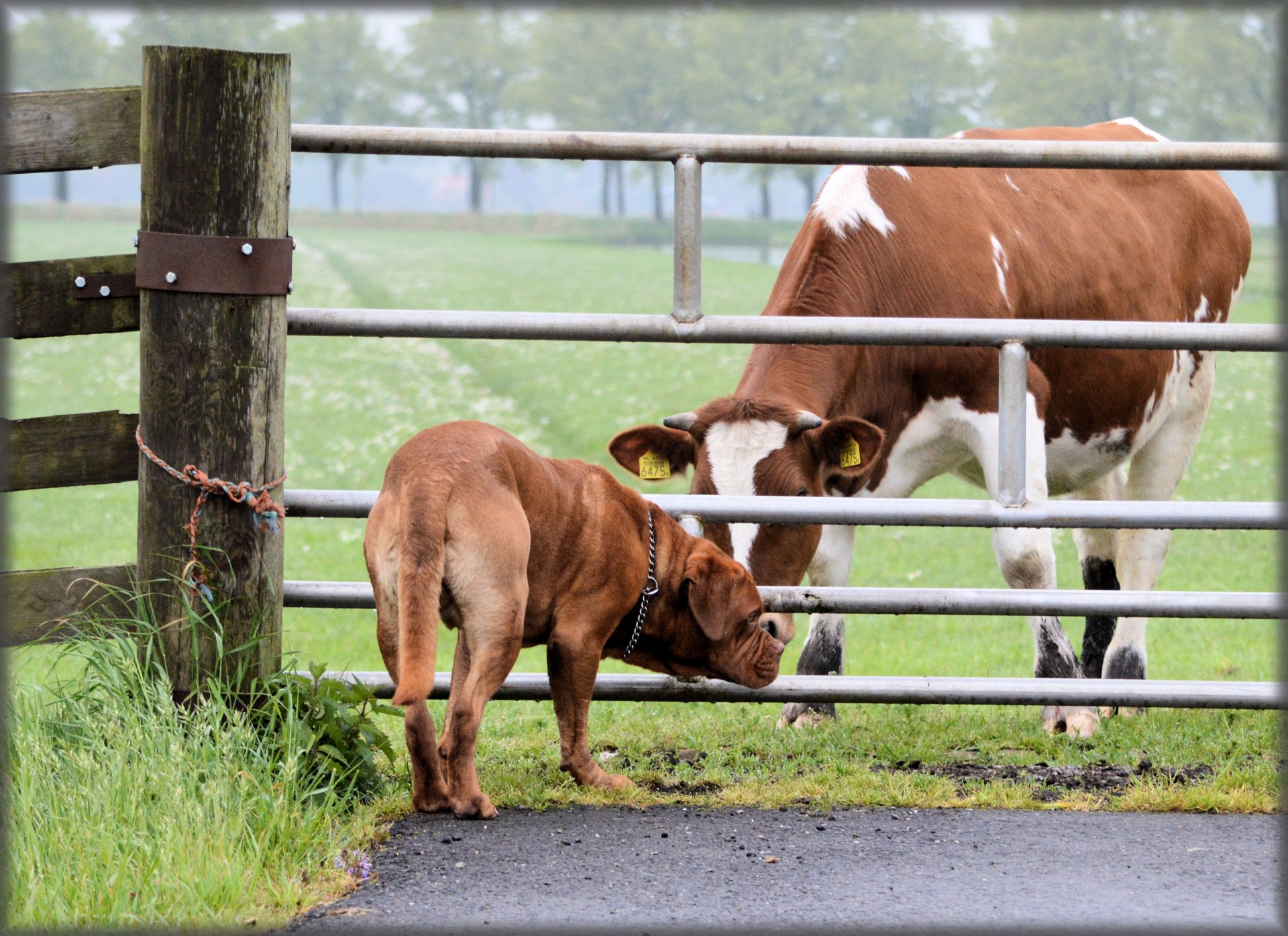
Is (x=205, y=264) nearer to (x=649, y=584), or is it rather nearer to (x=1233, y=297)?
(x=649, y=584)

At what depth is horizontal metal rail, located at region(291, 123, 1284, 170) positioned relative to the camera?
4.36m

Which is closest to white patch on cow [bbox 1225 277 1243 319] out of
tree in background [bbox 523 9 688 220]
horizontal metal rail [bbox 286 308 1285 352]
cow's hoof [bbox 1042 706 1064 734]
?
cow's hoof [bbox 1042 706 1064 734]

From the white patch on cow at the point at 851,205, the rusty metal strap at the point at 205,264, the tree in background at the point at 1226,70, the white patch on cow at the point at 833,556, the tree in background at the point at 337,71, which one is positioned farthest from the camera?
the tree in background at the point at 337,71

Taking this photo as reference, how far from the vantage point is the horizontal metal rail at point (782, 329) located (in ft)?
14.5

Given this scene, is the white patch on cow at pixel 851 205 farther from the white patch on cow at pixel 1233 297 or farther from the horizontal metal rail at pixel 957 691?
the white patch on cow at pixel 1233 297

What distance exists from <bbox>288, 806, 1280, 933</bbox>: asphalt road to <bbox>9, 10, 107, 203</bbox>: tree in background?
8642cm

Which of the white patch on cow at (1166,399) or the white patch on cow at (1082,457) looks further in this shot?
the white patch on cow at (1166,399)

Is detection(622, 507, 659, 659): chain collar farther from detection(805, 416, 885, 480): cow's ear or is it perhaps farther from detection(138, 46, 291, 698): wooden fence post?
detection(138, 46, 291, 698): wooden fence post

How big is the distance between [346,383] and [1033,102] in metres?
61.3

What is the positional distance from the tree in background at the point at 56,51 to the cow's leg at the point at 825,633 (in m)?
84.5

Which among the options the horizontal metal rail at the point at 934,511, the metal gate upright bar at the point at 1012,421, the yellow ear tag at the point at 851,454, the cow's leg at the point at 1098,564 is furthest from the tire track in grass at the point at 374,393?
the metal gate upright bar at the point at 1012,421

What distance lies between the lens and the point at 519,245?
182 feet

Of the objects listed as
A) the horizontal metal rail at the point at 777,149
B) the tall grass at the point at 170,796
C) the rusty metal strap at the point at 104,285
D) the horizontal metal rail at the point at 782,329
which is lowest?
the tall grass at the point at 170,796

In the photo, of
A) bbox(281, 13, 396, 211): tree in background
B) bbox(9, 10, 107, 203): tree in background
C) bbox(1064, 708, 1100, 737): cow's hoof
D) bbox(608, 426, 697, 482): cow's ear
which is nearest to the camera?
bbox(608, 426, 697, 482): cow's ear
